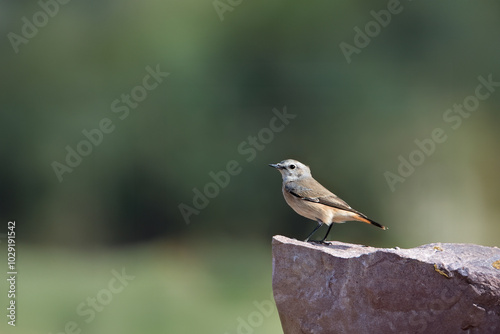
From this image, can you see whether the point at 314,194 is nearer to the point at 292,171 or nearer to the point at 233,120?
the point at 292,171

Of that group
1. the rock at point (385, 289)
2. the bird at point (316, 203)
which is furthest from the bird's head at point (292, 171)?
the rock at point (385, 289)

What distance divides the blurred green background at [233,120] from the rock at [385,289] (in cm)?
624

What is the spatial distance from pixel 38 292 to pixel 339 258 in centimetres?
660

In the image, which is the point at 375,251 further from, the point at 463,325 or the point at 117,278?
the point at 117,278

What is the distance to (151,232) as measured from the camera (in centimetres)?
1206

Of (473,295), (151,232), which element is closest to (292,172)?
(473,295)

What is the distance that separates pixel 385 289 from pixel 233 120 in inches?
286

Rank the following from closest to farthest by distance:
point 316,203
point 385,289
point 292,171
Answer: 1. point 385,289
2. point 316,203
3. point 292,171

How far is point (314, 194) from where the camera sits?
5898mm

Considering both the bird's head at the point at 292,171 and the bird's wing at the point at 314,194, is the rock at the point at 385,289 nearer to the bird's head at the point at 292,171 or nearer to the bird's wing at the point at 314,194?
the bird's wing at the point at 314,194

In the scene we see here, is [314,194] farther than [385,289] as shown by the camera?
Yes

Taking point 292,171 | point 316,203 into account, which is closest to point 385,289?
point 316,203

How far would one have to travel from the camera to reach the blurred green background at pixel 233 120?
443 inches

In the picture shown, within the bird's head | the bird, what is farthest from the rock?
the bird's head
